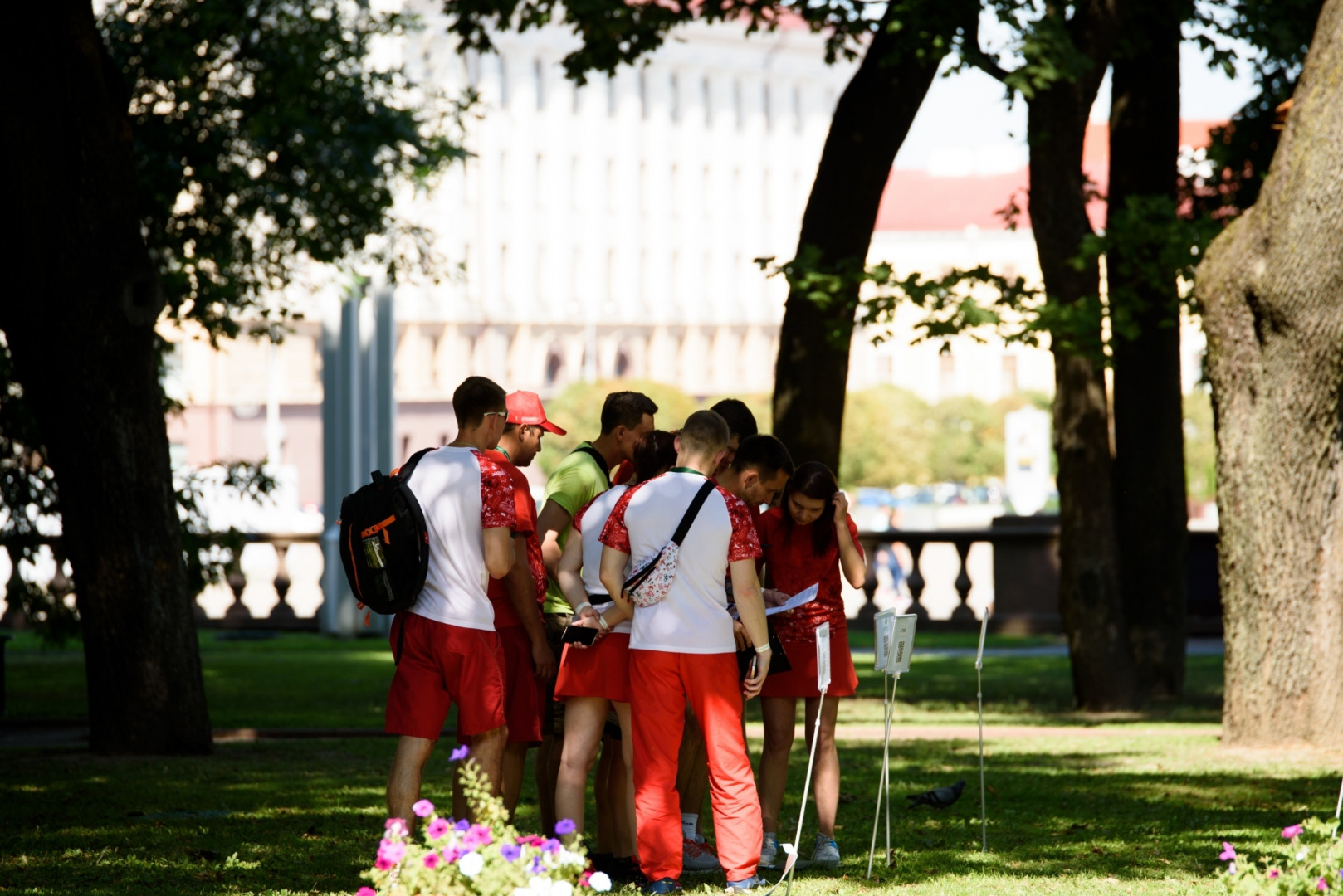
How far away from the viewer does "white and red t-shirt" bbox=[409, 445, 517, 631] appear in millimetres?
6695

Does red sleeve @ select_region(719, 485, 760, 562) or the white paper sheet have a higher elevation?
red sleeve @ select_region(719, 485, 760, 562)

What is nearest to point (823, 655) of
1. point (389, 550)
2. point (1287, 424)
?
point (389, 550)

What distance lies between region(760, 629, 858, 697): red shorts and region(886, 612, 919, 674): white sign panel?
32cm

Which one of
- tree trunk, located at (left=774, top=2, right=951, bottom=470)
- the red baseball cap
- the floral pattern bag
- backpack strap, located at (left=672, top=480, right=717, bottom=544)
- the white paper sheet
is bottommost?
the white paper sheet

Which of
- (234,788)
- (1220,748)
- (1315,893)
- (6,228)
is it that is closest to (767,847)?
(1315,893)

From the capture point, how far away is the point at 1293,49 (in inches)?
588

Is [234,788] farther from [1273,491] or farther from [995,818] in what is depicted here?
[1273,491]

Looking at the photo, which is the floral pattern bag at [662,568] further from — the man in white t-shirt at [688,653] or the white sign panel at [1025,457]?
the white sign panel at [1025,457]

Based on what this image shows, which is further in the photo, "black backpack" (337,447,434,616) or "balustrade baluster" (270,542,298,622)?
"balustrade baluster" (270,542,298,622)

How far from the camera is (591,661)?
6.87 m

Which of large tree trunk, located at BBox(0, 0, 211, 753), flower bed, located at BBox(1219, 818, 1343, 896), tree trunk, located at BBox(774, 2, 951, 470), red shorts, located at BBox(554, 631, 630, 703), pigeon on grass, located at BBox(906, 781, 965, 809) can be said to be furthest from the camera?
tree trunk, located at BBox(774, 2, 951, 470)

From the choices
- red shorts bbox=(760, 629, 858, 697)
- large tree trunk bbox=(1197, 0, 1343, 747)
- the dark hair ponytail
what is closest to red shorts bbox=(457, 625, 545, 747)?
red shorts bbox=(760, 629, 858, 697)

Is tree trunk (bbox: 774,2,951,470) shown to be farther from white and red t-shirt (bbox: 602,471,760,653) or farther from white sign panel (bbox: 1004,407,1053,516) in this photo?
white sign panel (bbox: 1004,407,1053,516)

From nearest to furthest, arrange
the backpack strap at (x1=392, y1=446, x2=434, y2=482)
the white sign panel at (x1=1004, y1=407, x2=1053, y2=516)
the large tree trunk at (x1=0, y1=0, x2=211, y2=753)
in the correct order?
the backpack strap at (x1=392, y1=446, x2=434, y2=482), the large tree trunk at (x1=0, y1=0, x2=211, y2=753), the white sign panel at (x1=1004, y1=407, x2=1053, y2=516)
